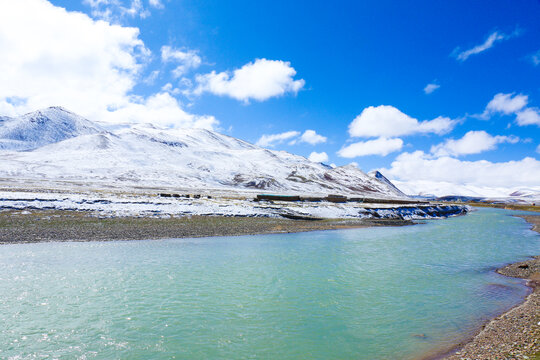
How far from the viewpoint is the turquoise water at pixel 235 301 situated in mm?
12812

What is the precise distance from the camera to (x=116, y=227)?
129ft

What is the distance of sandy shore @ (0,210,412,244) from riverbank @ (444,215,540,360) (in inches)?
1258

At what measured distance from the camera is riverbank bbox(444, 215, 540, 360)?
10.9 m

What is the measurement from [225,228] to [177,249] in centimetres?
1403

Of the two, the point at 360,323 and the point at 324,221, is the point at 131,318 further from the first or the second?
the point at 324,221

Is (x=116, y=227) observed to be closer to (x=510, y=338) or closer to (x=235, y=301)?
(x=235, y=301)

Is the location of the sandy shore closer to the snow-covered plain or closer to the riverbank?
the snow-covered plain

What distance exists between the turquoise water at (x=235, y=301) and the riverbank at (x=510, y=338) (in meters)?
0.93

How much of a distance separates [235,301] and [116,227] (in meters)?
27.5

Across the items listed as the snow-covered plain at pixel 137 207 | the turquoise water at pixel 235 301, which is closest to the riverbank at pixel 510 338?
the turquoise water at pixel 235 301

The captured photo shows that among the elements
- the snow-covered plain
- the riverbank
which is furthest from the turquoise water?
the snow-covered plain

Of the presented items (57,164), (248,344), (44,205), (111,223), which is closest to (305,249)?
(248,344)

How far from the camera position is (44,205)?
1849 inches

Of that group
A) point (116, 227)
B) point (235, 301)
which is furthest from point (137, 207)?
point (235, 301)
